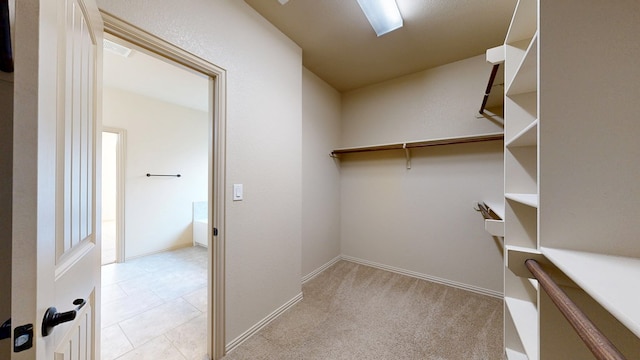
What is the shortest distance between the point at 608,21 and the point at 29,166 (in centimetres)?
163

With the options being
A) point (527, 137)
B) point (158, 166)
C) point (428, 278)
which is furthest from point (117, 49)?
point (428, 278)

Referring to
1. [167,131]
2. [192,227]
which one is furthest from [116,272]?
[167,131]

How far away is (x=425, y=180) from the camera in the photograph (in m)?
2.67

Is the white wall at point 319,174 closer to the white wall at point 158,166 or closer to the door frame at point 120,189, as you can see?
the white wall at point 158,166

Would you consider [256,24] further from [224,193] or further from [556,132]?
[556,132]

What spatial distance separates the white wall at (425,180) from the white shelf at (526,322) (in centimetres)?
122

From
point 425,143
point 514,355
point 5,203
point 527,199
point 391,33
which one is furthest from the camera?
point 425,143

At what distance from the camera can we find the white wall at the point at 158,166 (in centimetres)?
329

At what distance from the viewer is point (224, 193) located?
1.53 meters

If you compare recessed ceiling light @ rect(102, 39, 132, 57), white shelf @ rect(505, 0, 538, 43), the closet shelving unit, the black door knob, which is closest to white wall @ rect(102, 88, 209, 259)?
recessed ceiling light @ rect(102, 39, 132, 57)

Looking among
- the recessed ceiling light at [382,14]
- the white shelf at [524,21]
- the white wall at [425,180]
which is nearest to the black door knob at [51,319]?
the white shelf at [524,21]

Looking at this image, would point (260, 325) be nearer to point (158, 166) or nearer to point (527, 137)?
point (527, 137)

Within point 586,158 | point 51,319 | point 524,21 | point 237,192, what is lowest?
point 51,319

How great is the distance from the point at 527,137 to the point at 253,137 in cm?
170
